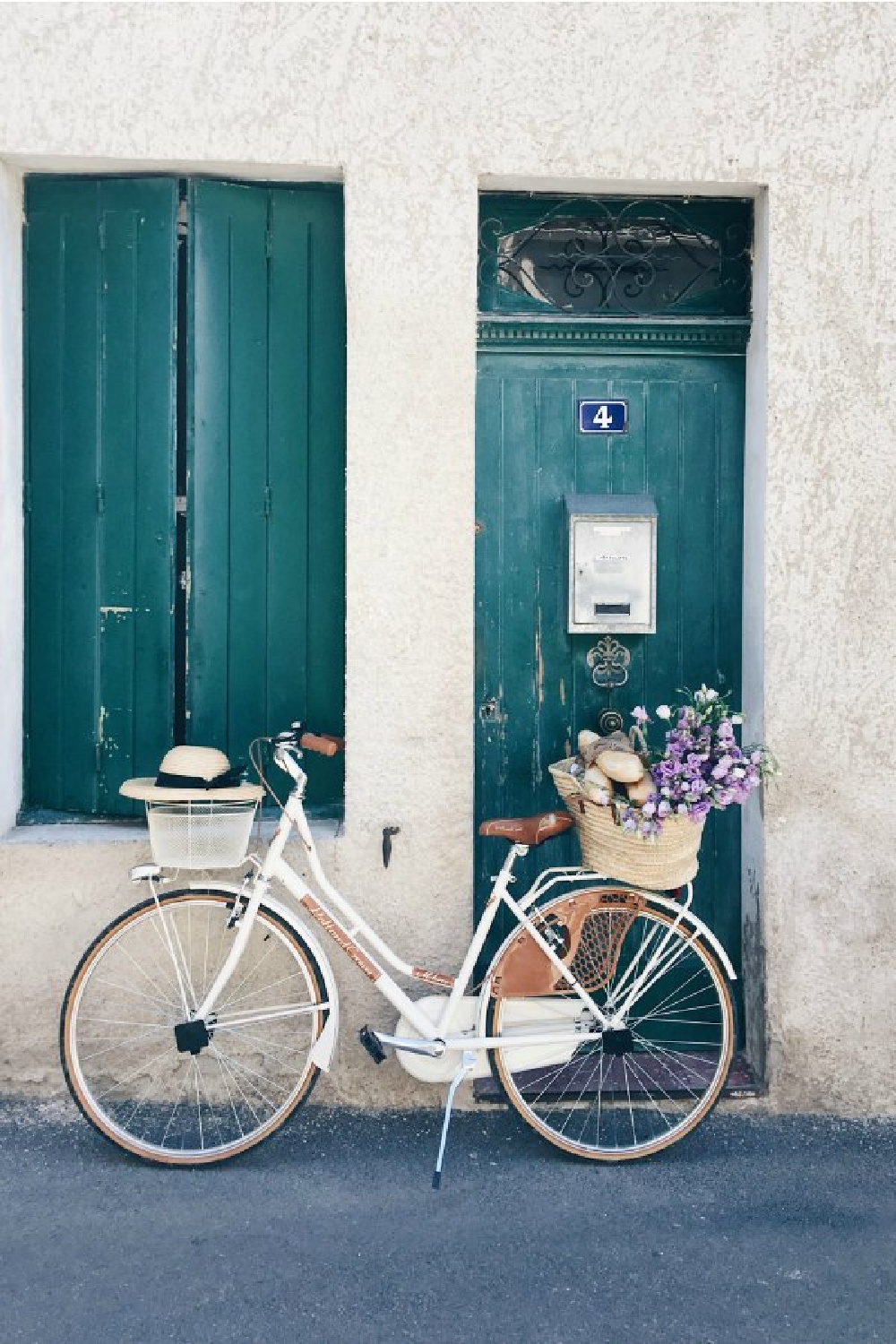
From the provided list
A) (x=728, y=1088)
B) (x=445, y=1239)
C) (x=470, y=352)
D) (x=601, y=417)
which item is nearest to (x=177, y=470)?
(x=470, y=352)

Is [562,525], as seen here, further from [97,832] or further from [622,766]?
[97,832]

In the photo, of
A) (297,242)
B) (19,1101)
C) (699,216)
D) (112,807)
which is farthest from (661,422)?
(19,1101)

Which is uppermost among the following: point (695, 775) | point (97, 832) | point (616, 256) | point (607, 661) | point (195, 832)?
point (616, 256)

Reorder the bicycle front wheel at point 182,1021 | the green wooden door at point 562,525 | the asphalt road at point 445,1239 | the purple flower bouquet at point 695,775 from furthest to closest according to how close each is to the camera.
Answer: the green wooden door at point 562,525 → the bicycle front wheel at point 182,1021 → the purple flower bouquet at point 695,775 → the asphalt road at point 445,1239

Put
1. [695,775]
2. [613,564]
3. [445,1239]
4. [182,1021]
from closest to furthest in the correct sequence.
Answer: [445,1239], [695,775], [182,1021], [613,564]

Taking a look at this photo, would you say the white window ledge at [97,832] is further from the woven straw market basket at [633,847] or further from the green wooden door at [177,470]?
the woven straw market basket at [633,847]

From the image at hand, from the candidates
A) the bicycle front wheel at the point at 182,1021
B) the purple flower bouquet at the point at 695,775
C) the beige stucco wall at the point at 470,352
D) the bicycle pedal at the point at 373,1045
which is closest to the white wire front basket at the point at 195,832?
the bicycle front wheel at the point at 182,1021

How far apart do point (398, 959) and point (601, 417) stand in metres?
2.04

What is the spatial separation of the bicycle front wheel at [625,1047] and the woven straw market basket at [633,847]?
175 mm

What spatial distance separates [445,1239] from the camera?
342cm

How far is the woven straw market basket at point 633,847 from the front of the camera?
12.0 ft

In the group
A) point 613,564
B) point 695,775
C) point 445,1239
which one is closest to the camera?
point 445,1239

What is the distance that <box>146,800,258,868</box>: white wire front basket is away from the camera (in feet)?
12.1

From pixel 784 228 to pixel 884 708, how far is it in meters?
1.70
